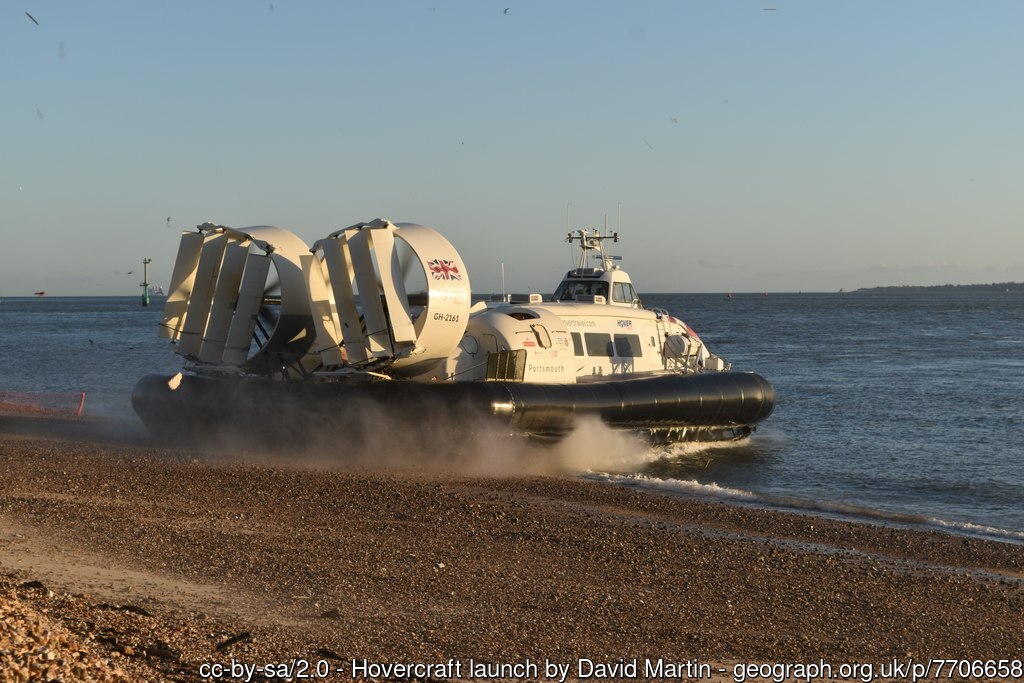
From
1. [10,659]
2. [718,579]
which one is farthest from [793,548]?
[10,659]

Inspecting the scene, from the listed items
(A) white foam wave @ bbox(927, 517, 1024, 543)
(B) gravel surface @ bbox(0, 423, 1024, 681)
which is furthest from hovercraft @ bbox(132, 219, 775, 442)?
(A) white foam wave @ bbox(927, 517, 1024, 543)

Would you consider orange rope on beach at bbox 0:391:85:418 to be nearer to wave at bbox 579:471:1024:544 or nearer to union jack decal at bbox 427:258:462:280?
union jack decal at bbox 427:258:462:280

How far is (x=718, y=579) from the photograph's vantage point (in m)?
7.49

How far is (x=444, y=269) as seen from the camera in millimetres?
12500

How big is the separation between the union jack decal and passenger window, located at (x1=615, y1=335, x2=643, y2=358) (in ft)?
13.5

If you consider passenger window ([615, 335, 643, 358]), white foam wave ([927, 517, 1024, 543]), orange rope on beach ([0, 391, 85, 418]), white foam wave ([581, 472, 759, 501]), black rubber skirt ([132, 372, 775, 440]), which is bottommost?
orange rope on beach ([0, 391, 85, 418])

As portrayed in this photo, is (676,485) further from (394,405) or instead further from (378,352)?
(378,352)

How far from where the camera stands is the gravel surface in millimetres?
5246

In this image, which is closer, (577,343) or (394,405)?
(394,405)

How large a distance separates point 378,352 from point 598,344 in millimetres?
4329

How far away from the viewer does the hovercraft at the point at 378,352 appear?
40.9ft

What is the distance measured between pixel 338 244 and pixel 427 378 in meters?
2.16

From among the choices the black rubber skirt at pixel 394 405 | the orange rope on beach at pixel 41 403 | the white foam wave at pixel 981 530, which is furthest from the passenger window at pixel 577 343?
the orange rope on beach at pixel 41 403

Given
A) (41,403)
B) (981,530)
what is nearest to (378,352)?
(981,530)
